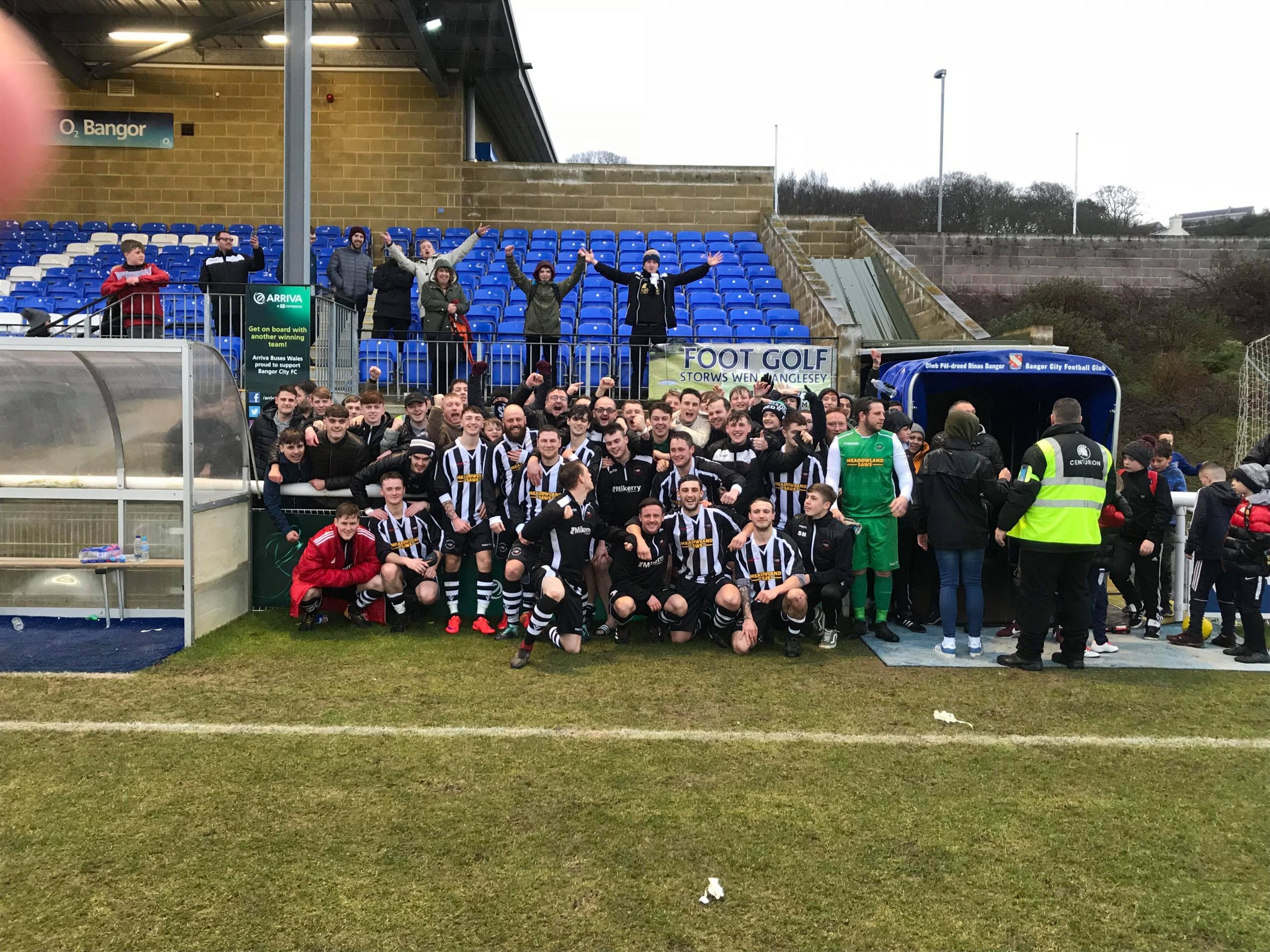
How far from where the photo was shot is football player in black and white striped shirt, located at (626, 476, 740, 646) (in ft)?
23.9

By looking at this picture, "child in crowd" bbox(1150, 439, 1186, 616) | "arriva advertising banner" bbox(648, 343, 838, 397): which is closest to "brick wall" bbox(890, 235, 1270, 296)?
"arriva advertising banner" bbox(648, 343, 838, 397)

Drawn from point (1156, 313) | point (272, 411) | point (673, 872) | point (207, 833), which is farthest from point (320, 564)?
point (1156, 313)

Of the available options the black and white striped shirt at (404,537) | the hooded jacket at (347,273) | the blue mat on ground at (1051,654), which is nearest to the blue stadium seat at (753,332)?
the hooded jacket at (347,273)

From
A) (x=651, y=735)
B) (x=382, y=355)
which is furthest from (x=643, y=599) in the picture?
(x=382, y=355)

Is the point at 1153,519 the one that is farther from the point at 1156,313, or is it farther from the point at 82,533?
the point at 1156,313

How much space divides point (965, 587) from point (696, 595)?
6.70 ft

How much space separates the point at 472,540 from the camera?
25.3 ft

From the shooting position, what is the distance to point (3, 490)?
7.78 metres

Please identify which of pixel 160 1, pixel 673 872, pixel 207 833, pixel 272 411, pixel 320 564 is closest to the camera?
pixel 673 872

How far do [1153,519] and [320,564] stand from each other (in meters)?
6.79

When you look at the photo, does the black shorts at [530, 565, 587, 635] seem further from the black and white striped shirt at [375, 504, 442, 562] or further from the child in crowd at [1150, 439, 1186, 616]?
the child in crowd at [1150, 439, 1186, 616]

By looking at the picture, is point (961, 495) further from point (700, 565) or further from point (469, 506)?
point (469, 506)

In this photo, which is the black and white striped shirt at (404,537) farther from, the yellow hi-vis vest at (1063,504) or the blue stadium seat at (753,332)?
the blue stadium seat at (753,332)

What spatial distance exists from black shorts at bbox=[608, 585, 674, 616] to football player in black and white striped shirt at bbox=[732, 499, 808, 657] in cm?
55
